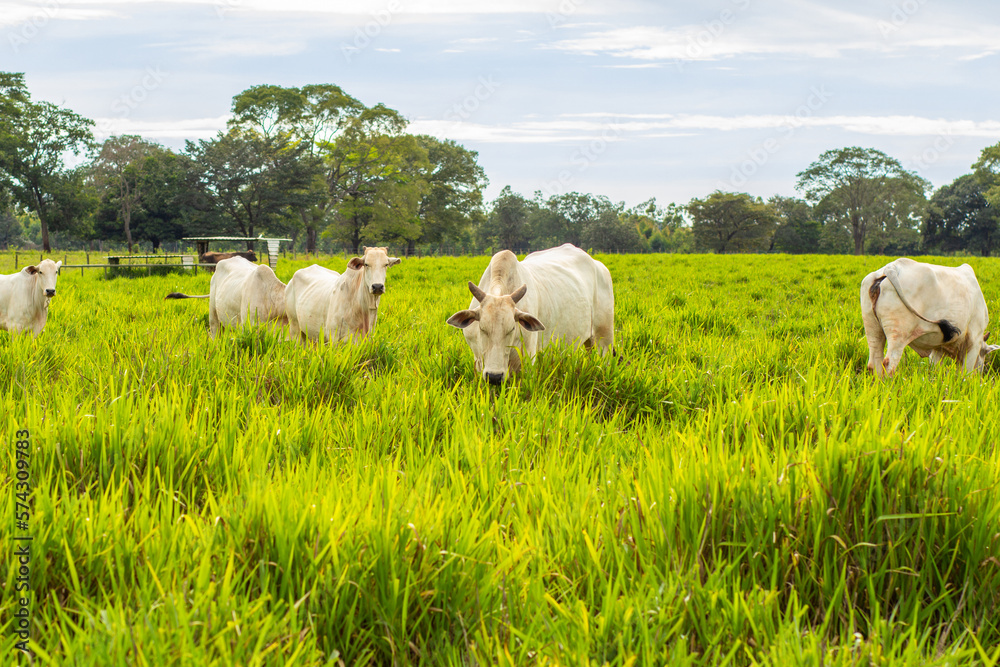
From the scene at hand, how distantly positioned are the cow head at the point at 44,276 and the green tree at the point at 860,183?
280 feet

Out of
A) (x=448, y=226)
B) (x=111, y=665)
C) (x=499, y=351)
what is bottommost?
(x=111, y=665)

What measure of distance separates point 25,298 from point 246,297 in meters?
2.94

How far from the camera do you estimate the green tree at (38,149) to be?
49.9 metres

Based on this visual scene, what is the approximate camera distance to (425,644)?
5.37 feet

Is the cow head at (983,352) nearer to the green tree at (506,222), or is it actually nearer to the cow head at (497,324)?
the cow head at (497,324)

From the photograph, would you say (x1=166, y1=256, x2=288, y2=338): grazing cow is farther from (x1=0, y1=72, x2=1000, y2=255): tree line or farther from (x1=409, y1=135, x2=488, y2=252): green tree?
(x1=409, y1=135, x2=488, y2=252): green tree

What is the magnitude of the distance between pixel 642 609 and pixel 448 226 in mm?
67067

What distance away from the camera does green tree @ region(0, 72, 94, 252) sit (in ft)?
164

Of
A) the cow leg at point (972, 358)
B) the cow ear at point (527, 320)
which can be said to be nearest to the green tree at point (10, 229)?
the cow ear at point (527, 320)

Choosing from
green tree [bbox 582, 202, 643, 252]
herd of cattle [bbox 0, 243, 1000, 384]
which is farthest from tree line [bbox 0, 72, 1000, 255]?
herd of cattle [bbox 0, 243, 1000, 384]

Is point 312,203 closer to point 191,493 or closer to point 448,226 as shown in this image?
point 448,226

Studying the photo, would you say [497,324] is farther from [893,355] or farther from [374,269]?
[893,355]

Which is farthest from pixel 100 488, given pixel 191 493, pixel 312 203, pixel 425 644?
pixel 312 203

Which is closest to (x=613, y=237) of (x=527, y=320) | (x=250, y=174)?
(x=250, y=174)
